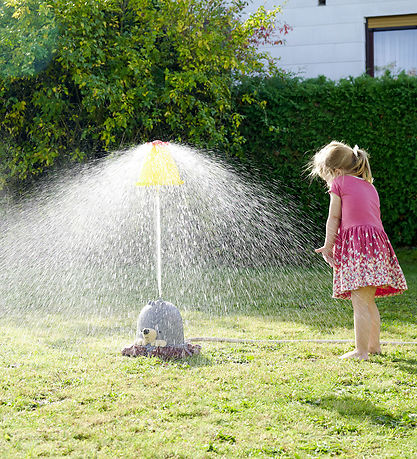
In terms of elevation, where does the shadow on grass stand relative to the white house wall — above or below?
below

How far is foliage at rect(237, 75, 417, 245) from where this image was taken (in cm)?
871

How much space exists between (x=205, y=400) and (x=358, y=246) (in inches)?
58.7

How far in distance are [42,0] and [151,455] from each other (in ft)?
20.6

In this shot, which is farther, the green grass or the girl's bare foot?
the girl's bare foot

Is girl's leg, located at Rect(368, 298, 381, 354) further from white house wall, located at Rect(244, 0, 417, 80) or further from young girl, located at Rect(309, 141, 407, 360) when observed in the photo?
white house wall, located at Rect(244, 0, 417, 80)

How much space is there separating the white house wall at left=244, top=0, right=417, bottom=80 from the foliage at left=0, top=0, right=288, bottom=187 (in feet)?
9.98

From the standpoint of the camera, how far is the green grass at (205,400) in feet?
8.39

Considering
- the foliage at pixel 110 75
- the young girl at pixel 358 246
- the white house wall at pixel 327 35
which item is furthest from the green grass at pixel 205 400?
the white house wall at pixel 327 35

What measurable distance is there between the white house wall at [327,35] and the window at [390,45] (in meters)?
0.14

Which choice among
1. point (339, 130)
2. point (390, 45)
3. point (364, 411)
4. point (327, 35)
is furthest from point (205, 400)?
point (390, 45)

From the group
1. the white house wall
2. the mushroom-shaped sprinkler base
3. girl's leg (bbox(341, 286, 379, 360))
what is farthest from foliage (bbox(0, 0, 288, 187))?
girl's leg (bbox(341, 286, 379, 360))

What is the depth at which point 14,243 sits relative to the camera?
8375mm

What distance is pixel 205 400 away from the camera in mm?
3082

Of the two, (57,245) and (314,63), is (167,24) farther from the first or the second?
(314,63)
